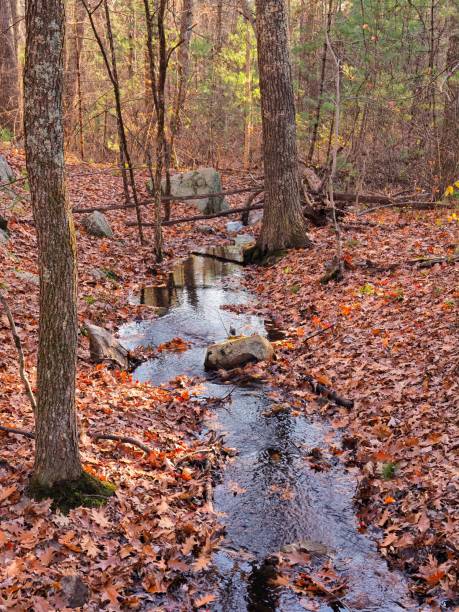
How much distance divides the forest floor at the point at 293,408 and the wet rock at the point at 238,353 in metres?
0.28

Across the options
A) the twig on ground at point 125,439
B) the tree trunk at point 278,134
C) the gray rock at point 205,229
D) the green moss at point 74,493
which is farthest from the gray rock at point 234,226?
the green moss at point 74,493

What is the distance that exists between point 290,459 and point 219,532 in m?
1.50

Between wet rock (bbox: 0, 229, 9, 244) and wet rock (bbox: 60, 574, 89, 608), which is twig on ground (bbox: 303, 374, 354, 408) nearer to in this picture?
wet rock (bbox: 60, 574, 89, 608)

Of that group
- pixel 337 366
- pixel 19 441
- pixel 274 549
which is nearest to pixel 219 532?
pixel 274 549

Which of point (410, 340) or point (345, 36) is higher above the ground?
point (345, 36)

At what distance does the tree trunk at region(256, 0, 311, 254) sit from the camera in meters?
12.3

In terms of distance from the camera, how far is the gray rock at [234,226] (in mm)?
18812

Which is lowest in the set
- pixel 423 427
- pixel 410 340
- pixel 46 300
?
pixel 423 427

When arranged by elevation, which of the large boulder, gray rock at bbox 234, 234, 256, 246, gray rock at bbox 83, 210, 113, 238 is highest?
the large boulder

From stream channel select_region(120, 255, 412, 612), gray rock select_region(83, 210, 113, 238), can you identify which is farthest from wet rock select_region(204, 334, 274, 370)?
gray rock select_region(83, 210, 113, 238)

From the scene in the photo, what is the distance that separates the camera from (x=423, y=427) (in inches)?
249

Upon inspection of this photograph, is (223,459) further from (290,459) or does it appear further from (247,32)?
(247,32)

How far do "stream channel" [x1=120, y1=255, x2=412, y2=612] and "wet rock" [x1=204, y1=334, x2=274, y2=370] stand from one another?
275 millimetres

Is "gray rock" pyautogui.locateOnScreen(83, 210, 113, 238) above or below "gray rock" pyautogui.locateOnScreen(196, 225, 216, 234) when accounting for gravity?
above
